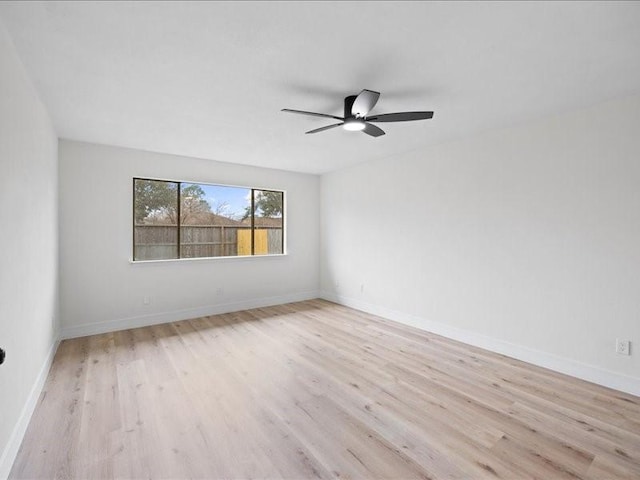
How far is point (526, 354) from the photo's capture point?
3127 millimetres

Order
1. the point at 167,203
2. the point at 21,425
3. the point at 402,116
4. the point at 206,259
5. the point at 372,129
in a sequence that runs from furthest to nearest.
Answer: the point at 206,259, the point at 167,203, the point at 372,129, the point at 402,116, the point at 21,425

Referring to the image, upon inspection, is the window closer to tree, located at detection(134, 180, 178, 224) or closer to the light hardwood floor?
tree, located at detection(134, 180, 178, 224)

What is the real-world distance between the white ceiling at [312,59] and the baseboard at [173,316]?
7.64ft

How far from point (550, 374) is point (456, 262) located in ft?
4.57

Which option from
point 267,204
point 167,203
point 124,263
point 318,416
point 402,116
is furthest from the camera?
point 267,204

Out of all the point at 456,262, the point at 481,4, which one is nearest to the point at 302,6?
the point at 481,4

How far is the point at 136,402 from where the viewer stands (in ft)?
7.68

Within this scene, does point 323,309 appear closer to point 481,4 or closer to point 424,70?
point 424,70

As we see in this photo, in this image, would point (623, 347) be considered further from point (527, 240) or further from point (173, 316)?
point (173, 316)

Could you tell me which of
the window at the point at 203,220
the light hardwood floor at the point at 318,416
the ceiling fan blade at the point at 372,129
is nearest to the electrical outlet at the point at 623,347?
the light hardwood floor at the point at 318,416

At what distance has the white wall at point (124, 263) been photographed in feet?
12.1

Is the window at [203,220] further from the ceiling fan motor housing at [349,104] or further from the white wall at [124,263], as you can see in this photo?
the ceiling fan motor housing at [349,104]

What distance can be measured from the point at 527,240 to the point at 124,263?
473 cm

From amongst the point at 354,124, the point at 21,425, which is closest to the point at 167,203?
the point at 21,425
